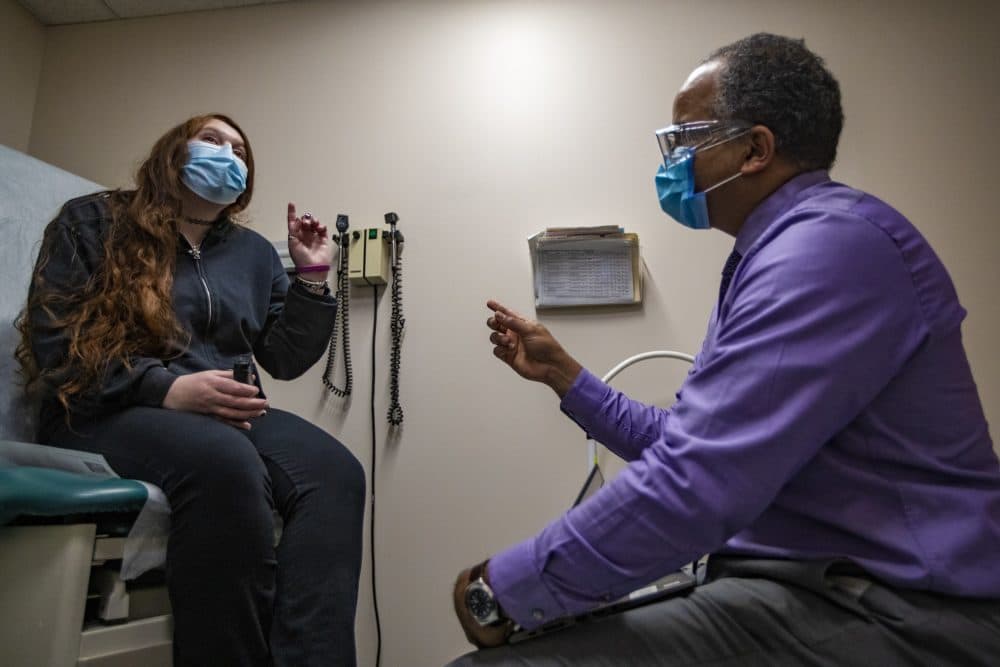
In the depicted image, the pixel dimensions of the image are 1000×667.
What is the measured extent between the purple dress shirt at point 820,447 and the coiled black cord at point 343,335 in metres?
1.43

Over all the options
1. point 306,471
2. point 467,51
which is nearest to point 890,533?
point 306,471

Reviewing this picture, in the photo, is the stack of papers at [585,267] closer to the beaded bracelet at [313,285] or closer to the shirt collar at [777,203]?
the beaded bracelet at [313,285]

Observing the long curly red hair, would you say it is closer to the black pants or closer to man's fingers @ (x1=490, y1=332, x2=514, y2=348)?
the black pants

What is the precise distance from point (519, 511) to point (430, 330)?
0.60 m

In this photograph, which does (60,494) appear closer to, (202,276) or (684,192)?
(202,276)

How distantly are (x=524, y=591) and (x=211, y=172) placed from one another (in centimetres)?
120

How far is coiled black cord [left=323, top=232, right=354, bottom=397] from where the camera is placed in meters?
2.01

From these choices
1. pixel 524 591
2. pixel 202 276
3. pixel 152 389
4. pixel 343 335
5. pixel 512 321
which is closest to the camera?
pixel 524 591

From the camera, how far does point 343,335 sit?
6.64ft

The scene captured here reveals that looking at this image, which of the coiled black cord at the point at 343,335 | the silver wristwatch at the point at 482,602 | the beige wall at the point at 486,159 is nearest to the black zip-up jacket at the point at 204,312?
the coiled black cord at the point at 343,335

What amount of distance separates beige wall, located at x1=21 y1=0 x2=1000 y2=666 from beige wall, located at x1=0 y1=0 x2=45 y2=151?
0.06 m

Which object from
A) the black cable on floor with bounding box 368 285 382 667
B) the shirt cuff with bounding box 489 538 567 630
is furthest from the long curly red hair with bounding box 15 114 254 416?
the shirt cuff with bounding box 489 538 567 630

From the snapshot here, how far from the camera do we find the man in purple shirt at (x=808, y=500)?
600 millimetres

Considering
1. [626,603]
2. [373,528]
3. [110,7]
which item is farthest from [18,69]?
[626,603]
